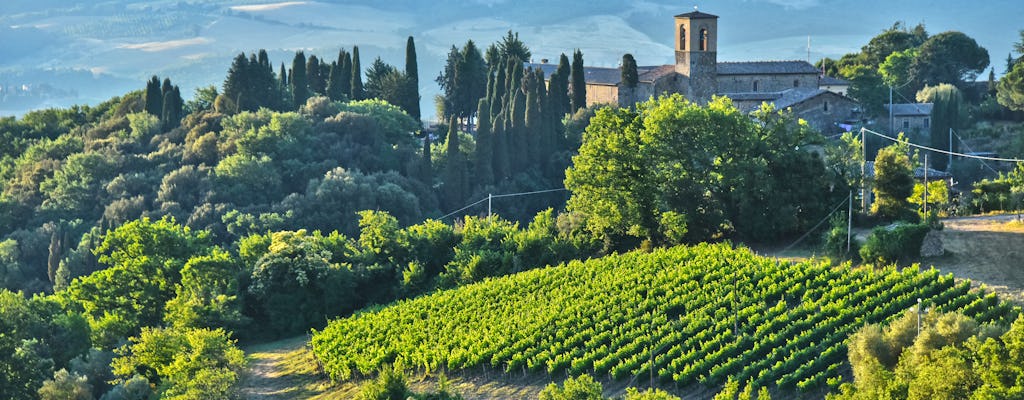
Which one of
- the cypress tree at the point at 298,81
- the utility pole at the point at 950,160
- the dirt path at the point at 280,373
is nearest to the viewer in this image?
the dirt path at the point at 280,373

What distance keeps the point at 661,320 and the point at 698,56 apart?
137 ft

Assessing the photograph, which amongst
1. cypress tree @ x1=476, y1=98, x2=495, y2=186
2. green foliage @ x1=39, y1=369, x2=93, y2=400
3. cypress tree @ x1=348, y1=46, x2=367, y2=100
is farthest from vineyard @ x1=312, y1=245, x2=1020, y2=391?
cypress tree @ x1=348, y1=46, x2=367, y2=100

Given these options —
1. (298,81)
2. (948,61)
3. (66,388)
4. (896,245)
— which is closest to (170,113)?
(298,81)

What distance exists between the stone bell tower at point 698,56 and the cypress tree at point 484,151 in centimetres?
1263

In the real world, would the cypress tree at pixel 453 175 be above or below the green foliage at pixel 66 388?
above

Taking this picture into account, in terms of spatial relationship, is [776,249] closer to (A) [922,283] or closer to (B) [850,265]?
(B) [850,265]

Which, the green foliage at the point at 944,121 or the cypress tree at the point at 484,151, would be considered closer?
the green foliage at the point at 944,121

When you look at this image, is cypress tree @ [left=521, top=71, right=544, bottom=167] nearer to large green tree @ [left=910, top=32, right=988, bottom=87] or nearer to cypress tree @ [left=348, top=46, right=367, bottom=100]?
cypress tree @ [left=348, top=46, right=367, bottom=100]

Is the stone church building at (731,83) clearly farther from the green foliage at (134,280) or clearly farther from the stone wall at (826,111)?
the green foliage at (134,280)

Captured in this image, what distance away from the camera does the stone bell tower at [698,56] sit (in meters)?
76.2

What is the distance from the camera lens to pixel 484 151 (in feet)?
236

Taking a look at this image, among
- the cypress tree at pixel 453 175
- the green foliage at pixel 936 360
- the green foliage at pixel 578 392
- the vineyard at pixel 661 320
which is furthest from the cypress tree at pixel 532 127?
the green foliage at pixel 578 392

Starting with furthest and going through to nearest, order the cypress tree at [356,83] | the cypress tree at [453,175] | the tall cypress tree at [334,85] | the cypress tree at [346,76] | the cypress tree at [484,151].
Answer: the cypress tree at [346,76]
the cypress tree at [356,83]
the tall cypress tree at [334,85]
the cypress tree at [484,151]
the cypress tree at [453,175]

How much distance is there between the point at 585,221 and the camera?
50.9 metres
